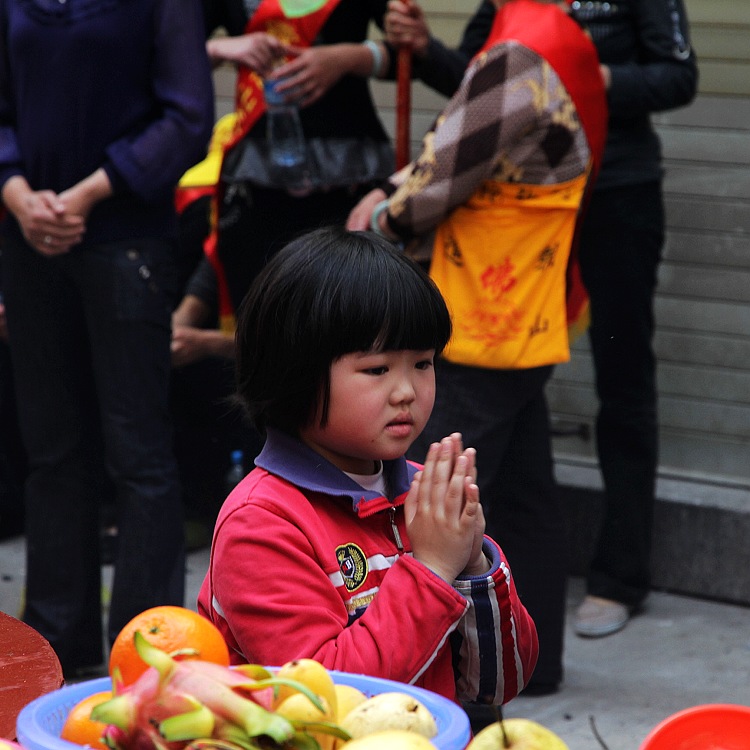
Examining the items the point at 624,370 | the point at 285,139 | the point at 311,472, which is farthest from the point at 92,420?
the point at 311,472

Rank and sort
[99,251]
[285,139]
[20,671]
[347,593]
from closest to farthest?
[20,671]
[347,593]
[99,251]
[285,139]

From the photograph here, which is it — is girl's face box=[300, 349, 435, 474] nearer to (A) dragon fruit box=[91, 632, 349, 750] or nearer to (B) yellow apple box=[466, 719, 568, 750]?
(B) yellow apple box=[466, 719, 568, 750]

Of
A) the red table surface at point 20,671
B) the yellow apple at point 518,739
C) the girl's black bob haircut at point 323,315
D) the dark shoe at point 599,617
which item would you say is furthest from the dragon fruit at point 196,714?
the dark shoe at point 599,617

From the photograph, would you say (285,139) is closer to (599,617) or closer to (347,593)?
(599,617)

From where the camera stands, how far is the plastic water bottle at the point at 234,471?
475 centimetres

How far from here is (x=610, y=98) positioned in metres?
3.67

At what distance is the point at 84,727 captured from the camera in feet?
4.17

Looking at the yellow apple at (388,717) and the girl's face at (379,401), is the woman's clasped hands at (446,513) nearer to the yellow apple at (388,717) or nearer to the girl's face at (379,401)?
the girl's face at (379,401)

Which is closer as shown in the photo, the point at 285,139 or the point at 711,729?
the point at 711,729

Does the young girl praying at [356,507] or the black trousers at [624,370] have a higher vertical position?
the young girl praying at [356,507]

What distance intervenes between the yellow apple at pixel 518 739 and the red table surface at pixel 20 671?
53 centimetres

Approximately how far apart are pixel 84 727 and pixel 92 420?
2474 millimetres

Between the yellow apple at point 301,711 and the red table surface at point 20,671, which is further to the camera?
the red table surface at point 20,671

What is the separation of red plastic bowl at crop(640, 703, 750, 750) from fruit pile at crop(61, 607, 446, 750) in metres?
0.26
